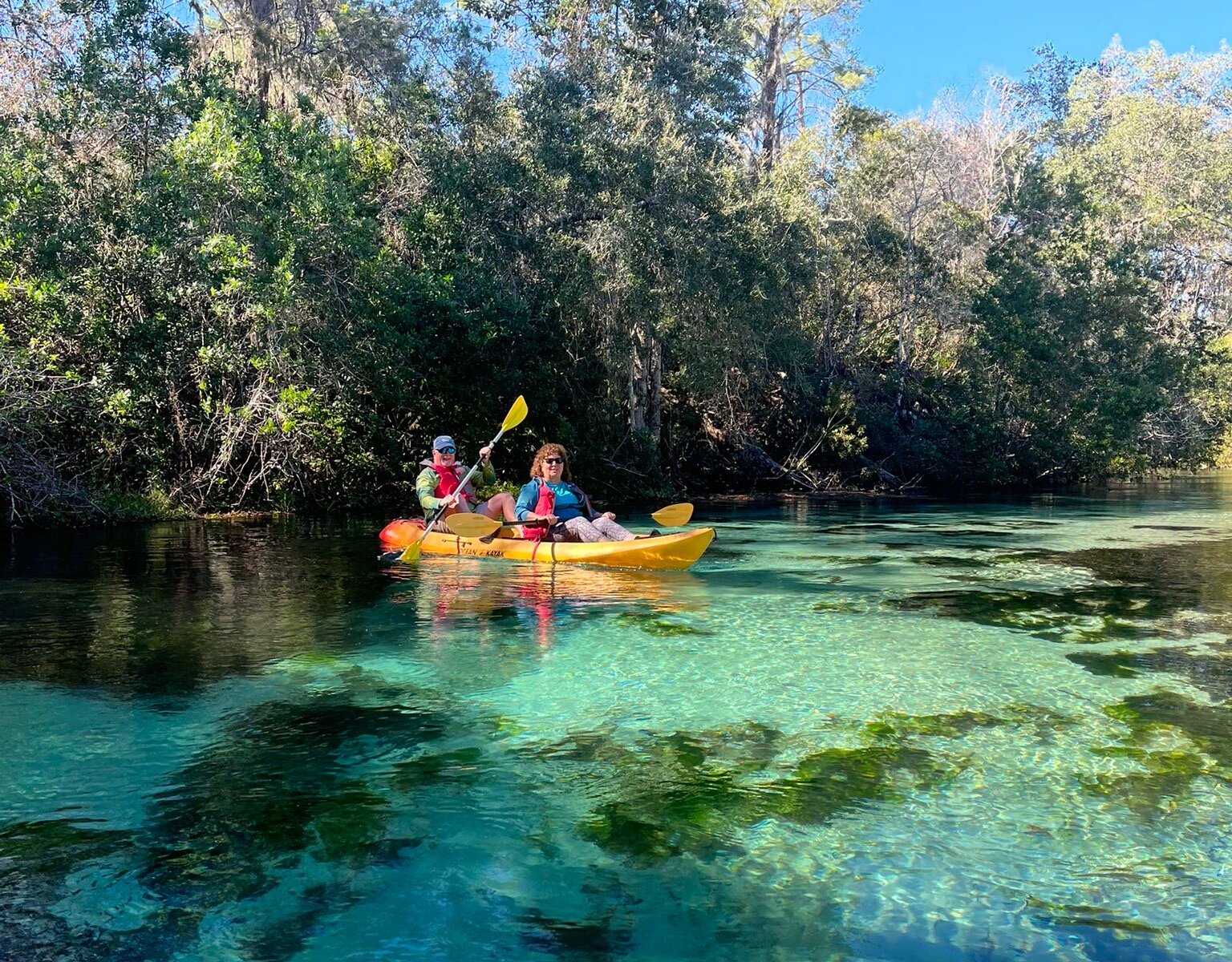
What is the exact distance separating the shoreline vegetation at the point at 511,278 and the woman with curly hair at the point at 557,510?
4.78 meters

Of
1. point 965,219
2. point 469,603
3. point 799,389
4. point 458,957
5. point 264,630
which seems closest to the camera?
point 458,957

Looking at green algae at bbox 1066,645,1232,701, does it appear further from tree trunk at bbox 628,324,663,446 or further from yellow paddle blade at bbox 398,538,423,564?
tree trunk at bbox 628,324,663,446

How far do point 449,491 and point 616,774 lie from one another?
713 centimetres

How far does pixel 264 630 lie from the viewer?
733 cm

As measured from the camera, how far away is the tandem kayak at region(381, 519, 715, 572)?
9.57 meters

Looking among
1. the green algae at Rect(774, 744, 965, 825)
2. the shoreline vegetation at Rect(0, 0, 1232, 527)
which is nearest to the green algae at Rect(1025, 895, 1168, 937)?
the green algae at Rect(774, 744, 965, 825)

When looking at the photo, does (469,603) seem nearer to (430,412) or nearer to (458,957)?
(458,957)

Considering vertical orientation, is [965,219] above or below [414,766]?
above

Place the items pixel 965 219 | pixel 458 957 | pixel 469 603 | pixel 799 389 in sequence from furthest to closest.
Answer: pixel 965 219 < pixel 799 389 < pixel 469 603 < pixel 458 957

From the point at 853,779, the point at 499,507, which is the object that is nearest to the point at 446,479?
the point at 499,507

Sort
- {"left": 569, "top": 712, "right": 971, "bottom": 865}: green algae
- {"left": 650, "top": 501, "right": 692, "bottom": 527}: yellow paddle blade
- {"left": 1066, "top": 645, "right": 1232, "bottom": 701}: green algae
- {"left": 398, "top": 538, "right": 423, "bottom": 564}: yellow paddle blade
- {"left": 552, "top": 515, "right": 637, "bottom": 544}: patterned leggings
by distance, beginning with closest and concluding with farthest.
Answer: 1. {"left": 569, "top": 712, "right": 971, "bottom": 865}: green algae
2. {"left": 1066, "top": 645, "right": 1232, "bottom": 701}: green algae
3. {"left": 552, "top": 515, "right": 637, "bottom": 544}: patterned leggings
4. {"left": 398, "top": 538, "right": 423, "bottom": 564}: yellow paddle blade
5. {"left": 650, "top": 501, "right": 692, "bottom": 527}: yellow paddle blade

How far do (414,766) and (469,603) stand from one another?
395 centimetres

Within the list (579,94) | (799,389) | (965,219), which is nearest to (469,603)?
(579,94)

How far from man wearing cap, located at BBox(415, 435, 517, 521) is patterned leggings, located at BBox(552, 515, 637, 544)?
0.70m
